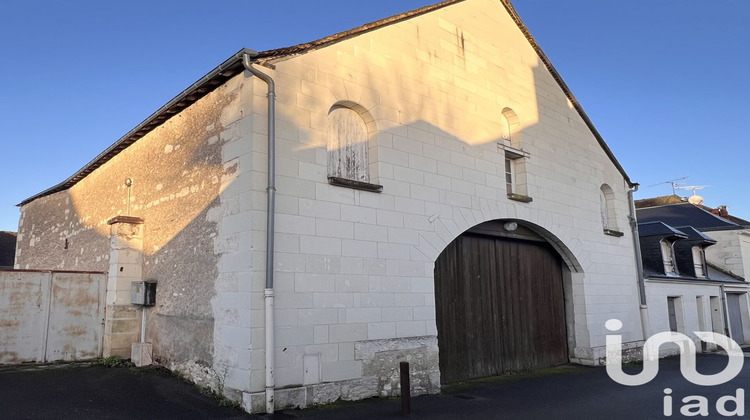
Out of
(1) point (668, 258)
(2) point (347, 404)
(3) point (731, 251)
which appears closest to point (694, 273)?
(1) point (668, 258)

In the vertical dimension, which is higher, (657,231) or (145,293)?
(657,231)

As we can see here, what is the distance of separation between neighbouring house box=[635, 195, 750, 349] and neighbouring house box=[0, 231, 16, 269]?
24.6m

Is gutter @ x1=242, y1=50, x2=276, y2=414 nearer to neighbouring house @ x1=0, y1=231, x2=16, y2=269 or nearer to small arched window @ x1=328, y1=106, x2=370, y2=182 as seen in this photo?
small arched window @ x1=328, y1=106, x2=370, y2=182

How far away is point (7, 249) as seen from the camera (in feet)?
79.3

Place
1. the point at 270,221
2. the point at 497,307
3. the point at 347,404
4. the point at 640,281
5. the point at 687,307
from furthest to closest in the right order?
1. the point at 687,307
2. the point at 640,281
3. the point at 497,307
4. the point at 347,404
5. the point at 270,221

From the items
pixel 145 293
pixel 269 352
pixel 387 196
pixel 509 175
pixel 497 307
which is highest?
pixel 509 175

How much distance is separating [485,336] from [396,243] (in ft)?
10.8

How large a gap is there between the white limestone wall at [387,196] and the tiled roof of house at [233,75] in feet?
0.50

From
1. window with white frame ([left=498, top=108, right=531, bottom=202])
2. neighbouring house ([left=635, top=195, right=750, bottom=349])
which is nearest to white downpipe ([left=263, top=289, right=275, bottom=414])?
window with white frame ([left=498, top=108, right=531, bottom=202])

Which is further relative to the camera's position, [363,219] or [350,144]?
[350,144]

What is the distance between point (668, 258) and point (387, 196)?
490 inches

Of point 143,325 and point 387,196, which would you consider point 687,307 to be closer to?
point 387,196

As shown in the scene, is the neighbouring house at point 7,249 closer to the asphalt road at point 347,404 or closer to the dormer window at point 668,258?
the asphalt road at point 347,404

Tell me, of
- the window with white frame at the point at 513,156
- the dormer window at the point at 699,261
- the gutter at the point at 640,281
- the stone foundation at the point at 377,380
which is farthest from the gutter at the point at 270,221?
the dormer window at the point at 699,261
